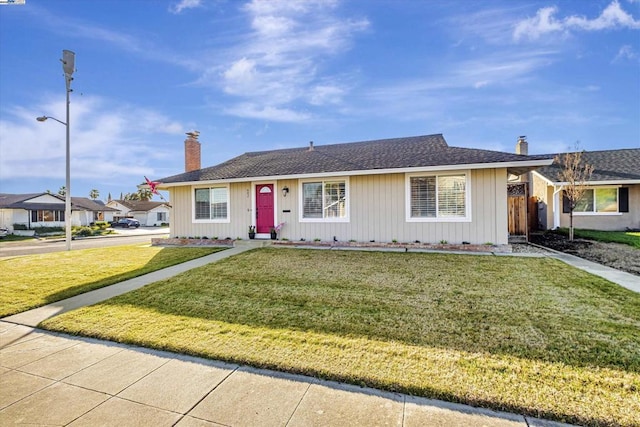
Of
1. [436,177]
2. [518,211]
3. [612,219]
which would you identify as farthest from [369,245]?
[612,219]

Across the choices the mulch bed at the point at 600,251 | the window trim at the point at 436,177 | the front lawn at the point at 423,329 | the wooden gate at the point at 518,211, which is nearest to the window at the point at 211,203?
the front lawn at the point at 423,329

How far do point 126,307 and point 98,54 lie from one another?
1409 centimetres

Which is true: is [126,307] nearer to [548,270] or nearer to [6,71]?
[548,270]

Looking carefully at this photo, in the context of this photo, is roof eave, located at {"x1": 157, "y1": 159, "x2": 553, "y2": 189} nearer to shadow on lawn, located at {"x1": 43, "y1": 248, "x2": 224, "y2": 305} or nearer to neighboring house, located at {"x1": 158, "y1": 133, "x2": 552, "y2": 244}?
neighboring house, located at {"x1": 158, "y1": 133, "x2": 552, "y2": 244}

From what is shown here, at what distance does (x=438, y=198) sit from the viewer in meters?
10.1

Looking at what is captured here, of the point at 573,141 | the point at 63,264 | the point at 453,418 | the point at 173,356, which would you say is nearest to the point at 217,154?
the point at 63,264

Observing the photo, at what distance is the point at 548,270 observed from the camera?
22.9 ft

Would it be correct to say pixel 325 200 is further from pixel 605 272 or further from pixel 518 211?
pixel 518 211

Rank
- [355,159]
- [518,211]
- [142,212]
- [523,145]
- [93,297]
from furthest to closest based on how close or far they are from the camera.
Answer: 1. [142,212]
2. [523,145]
3. [518,211]
4. [355,159]
5. [93,297]

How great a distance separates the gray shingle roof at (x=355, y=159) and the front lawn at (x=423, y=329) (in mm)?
4207

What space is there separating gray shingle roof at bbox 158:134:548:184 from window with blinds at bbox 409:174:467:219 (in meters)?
0.67

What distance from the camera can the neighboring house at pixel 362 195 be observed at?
9562 millimetres

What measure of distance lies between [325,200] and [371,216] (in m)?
1.84

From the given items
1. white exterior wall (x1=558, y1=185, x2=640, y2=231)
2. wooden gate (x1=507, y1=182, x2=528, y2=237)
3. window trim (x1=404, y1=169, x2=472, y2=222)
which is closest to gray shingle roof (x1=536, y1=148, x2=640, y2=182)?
white exterior wall (x1=558, y1=185, x2=640, y2=231)
